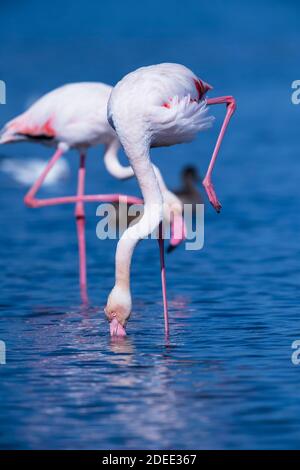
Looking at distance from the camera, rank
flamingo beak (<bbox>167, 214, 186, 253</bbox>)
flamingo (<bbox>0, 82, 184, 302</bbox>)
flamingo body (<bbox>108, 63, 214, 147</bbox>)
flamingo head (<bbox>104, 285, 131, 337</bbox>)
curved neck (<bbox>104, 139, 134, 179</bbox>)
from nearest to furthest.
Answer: flamingo head (<bbox>104, 285, 131, 337</bbox>) → flamingo body (<bbox>108, 63, 214, 147</bbox>) → flamingo beak (<bbox>167, 214, 186, 253</bbox>) → flamingo (<bbox>0, 82, 184, 302</bbox>) → curved neck (<bbox>104, 139, 134, 179</bbox>)

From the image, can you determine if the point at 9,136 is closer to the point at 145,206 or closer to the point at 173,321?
the point at 173,321

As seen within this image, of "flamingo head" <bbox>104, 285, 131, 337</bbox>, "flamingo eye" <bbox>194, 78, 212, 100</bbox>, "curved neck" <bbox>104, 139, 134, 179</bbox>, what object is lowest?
"flamingo head" <bbox>104, 285, 131, 337</bbox>

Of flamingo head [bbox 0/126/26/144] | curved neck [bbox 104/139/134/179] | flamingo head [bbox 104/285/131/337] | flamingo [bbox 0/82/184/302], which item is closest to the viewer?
flamingo head [bbox 104/285/131/337]

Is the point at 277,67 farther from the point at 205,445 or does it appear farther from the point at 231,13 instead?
the point at 205,445

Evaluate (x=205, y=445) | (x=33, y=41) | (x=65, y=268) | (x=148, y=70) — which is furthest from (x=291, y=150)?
(x=33, y=41)

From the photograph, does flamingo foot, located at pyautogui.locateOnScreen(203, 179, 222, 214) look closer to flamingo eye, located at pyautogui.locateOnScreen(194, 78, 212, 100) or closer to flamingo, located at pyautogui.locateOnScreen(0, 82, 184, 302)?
flamingo eye, located at pyautogui.locateOnScreen(194, 78, 212, 100)

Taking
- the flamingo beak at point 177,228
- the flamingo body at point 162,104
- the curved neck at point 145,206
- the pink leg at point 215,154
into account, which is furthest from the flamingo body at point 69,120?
the curved neck at point 145,206

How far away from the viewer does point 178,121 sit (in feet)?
28.1

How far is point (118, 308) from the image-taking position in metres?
8.00

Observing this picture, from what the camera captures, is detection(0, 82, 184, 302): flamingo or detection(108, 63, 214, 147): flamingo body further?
detection(0, 82, 184, 302): flamingo

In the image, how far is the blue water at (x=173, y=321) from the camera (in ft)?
21.2

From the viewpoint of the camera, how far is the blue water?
6453 millimetres

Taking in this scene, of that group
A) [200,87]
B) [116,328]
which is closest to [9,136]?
[200,87]

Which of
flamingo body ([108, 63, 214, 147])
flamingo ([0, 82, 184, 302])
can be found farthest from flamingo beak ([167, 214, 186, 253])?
flamingo body ([108, 63, 214, 147])
